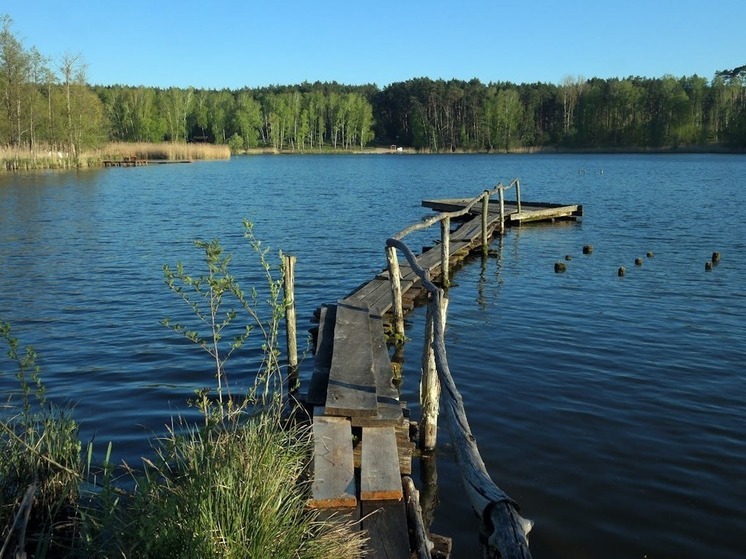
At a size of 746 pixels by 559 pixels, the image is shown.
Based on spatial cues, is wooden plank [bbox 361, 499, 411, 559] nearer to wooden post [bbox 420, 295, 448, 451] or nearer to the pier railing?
the pier railing

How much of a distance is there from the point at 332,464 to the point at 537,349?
6.53 meters

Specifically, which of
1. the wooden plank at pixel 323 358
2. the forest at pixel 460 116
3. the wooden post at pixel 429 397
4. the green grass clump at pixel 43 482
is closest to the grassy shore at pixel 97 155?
the forest at pixel 460 116

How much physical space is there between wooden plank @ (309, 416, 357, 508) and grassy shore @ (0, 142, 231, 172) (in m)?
52.5

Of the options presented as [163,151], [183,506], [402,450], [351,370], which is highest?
[163,151]

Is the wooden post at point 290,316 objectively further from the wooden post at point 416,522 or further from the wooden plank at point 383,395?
the wooden post at point 416,522

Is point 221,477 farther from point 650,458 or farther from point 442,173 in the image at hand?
point 442,173

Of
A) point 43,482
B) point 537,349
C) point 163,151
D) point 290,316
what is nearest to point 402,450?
point 290,316

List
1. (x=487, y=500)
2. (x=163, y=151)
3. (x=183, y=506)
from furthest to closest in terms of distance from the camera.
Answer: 1. (x=163, y=151)
2. (x=183, y=506)
3. (x=487, y=500)

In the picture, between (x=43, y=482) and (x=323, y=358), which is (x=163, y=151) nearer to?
(x=323, y=358)

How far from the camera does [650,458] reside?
24.4 feet

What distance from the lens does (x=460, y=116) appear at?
13688 cm

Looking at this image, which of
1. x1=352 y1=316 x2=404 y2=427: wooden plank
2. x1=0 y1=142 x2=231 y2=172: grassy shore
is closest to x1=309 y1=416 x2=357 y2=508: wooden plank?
x1=352 y1=316 x2=404 y2=427: wooden plank

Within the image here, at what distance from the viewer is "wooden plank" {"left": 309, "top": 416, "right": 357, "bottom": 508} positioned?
5.26 meters

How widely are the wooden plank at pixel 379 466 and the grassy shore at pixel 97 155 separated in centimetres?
5279
